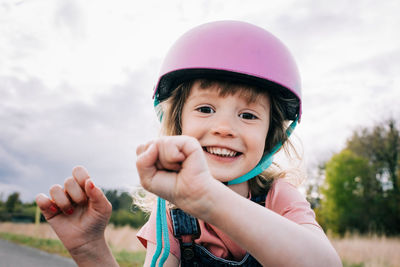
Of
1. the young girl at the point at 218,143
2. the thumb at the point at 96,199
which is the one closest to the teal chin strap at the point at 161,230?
the young girl at the point at 218,143

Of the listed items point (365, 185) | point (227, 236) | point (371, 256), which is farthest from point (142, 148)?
point (365, 185)

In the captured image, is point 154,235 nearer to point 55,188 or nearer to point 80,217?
point 80,217

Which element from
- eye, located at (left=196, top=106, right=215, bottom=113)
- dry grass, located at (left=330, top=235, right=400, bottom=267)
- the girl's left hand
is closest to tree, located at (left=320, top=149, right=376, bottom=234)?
dry grass, located at (left=330, top=235, right=400, bottom=267)

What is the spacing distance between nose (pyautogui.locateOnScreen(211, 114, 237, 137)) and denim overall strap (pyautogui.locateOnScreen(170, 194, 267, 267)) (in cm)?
49

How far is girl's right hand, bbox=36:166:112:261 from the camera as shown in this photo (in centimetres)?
135

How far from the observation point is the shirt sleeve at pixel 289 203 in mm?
1410

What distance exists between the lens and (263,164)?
175cm

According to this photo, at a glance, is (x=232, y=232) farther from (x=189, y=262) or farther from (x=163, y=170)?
(x=189, y=262)

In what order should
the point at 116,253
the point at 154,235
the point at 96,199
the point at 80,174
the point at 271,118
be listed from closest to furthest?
the point at 80,174, the point at 96,199, the point at 154,235, the point at 271,118, the point at 116,253

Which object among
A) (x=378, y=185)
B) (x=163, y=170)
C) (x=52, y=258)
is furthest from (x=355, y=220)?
(x=163, y=170)

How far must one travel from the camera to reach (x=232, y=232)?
94 cm

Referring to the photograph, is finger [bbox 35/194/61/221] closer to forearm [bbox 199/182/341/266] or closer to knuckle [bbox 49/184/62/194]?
knuckle [bbox 49/184/62/194]

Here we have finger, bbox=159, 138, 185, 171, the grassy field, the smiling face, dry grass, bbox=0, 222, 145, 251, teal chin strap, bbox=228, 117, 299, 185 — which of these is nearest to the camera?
finger, bbox=159, 138, 185, 171

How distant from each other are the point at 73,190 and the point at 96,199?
12 centimetres
